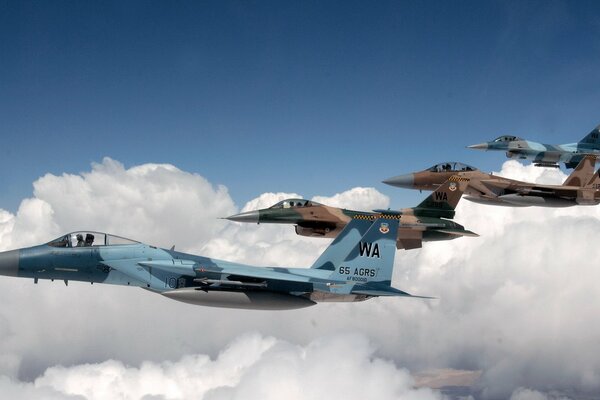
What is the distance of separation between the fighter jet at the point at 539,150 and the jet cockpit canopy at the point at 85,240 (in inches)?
1240

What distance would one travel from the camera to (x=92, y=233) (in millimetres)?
22141

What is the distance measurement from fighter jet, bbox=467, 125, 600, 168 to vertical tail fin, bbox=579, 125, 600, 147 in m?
0.94

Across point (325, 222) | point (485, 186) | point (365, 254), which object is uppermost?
point (485, 186)

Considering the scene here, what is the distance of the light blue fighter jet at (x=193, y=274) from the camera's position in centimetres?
2164

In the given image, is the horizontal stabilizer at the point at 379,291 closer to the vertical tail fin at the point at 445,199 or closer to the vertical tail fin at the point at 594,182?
the vertical tail fin at the point at 445,199

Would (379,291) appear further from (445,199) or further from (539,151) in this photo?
(539,151)

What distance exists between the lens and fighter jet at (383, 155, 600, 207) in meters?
38.4

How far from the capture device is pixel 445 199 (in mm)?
37500

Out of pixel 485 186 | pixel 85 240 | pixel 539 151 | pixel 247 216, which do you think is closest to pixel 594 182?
pixel 539 151

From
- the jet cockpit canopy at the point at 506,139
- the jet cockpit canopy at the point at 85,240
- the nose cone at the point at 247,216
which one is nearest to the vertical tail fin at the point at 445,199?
the jet cockpit canopy at the point at 506,139

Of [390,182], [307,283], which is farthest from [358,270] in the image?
[390,182]

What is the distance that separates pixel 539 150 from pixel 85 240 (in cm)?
3553

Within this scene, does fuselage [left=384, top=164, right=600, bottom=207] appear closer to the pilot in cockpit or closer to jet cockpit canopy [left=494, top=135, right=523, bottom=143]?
jet cockpit canopy [left=494, top=135, right=523, bottom=143]

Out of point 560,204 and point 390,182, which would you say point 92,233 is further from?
point 560,204
